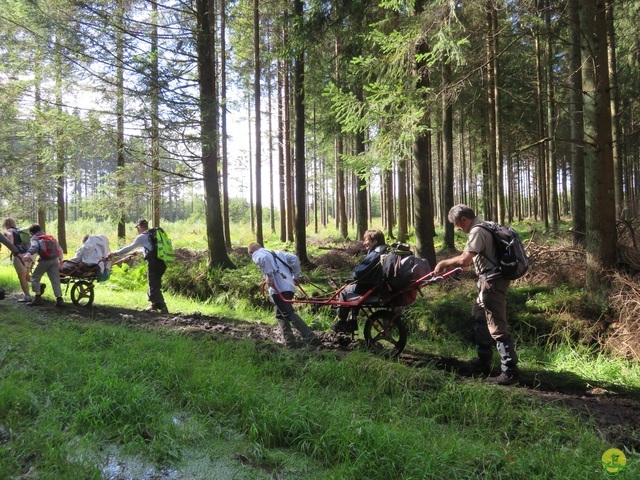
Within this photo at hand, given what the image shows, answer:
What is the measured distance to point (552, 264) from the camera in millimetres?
8484

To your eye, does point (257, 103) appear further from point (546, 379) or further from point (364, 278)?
point (546, 379)

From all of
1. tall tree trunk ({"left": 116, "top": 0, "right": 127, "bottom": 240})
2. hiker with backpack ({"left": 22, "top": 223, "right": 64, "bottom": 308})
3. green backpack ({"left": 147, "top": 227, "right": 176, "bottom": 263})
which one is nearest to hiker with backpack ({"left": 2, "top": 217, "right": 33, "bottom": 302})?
hiker with backpack ({"left": 22, "top": 223, "right": 64, "bottom": 308})

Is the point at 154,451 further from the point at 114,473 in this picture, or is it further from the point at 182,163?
the point at 182,163

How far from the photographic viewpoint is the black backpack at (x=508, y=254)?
208 inches

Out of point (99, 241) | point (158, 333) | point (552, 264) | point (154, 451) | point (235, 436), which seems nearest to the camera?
point (154, 451)

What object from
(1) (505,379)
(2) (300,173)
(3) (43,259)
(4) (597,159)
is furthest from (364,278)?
(3) (43,259)

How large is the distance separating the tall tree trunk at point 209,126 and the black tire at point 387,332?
6.93 meters

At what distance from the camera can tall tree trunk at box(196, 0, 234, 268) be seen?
1213cm

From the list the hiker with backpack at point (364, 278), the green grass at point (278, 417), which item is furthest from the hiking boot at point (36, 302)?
the hiker with backpack at point (364, 278)

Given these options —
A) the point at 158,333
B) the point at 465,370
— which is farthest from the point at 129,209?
the point at 465,370

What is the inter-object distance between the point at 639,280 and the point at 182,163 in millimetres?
12271

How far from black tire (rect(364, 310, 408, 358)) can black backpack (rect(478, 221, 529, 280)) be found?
71.9 inches

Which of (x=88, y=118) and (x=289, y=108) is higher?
(x=289, y=108)

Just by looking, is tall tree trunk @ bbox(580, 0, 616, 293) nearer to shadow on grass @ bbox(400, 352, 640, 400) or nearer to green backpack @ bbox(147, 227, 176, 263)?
shadow on grass @ bbox(400, 352, 640, 400)
